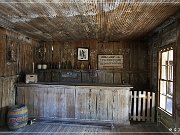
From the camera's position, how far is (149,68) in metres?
6.17

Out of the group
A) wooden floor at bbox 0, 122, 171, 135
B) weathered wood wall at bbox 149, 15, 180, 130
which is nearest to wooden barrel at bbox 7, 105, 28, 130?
wooden floor at bbox 0, 122, 171, 135

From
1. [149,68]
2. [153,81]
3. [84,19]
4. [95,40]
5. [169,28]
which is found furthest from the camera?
[95,40]

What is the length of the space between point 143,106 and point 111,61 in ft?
6.70

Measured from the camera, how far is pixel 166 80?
14.3 feet

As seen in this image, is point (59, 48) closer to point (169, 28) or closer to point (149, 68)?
point (149, 68)

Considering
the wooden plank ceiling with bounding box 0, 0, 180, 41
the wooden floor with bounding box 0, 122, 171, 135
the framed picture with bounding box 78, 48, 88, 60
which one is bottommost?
the wooden floor with bounding box 0, 122, 171, 135

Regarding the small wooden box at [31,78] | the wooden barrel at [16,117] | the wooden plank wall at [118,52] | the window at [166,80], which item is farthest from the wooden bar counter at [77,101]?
the wooden plank wall at [118,52]

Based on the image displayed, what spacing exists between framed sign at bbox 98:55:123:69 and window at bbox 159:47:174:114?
74.4 inches

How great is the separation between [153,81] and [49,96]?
10.4ft

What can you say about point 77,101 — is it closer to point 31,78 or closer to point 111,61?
point 31,78

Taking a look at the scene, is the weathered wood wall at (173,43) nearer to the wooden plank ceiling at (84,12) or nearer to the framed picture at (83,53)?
the wooden plank ceiling at (84,12)

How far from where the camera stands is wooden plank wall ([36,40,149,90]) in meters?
6.46

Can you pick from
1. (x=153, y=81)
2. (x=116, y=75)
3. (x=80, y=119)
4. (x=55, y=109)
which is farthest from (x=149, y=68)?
(x=55, y=109)

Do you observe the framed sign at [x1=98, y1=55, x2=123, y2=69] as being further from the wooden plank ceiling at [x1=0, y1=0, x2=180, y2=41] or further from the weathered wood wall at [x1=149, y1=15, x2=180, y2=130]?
the wooden plank ceiling at [x1=0, y1=0, x2=180, y2=41]
